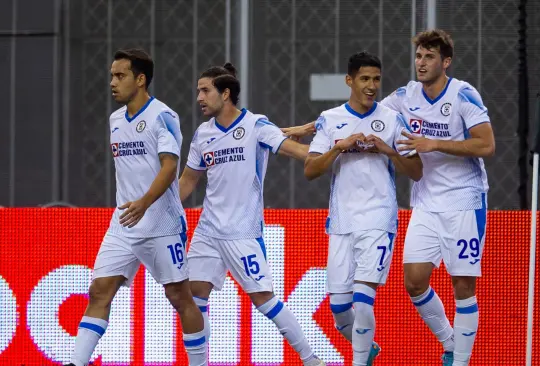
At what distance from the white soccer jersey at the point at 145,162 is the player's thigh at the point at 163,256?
0.04 m

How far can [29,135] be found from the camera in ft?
26.3

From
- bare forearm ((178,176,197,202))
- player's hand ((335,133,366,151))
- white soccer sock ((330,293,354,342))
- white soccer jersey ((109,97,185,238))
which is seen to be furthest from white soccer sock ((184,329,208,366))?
player's hand ((335,133,366,151))

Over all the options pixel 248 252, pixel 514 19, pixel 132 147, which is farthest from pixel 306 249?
pixel 514 19

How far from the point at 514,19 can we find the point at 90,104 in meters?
3.03

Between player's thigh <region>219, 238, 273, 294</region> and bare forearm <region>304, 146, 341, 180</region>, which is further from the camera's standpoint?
player's thigh <region>219, 238, 273, 294</region>

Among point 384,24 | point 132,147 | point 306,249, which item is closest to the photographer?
point 132,147

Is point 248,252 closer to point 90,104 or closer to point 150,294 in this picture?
point 150,294

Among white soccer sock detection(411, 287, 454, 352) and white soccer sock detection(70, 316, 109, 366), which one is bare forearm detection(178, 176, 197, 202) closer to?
white soccer sock detection(70, 316, 109, 366)

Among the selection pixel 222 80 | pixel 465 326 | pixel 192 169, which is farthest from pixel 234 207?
pixel 465 326

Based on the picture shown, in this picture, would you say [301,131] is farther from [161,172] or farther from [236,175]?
[161,172]

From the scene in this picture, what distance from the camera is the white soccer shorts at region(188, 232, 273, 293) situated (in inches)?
255


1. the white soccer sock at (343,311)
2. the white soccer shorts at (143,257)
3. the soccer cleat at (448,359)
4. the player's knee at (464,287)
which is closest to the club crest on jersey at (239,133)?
the white soccer shorts at (143,257)

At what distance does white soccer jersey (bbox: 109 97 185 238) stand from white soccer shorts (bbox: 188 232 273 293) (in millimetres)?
330

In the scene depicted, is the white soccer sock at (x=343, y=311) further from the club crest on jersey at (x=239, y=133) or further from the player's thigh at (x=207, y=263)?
the club crest on jersey at (x=239, y=133)
